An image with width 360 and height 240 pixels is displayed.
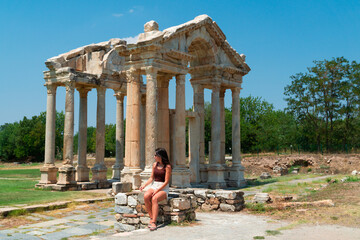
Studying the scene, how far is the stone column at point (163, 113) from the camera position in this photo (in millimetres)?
15750

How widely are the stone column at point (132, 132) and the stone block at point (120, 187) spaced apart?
0.27 meters

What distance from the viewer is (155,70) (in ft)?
47.4

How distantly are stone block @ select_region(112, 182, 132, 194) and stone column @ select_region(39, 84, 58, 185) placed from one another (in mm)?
5981

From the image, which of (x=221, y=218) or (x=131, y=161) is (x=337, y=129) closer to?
(x=131, y=161)

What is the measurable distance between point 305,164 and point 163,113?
67.7 ft

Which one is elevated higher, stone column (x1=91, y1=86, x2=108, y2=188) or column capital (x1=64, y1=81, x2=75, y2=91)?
column capital (x1=64, y1=81, x2=75, y2=91)

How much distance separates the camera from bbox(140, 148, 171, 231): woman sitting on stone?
791 centimetres

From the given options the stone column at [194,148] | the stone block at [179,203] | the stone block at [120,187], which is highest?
the stone column at [194,148]

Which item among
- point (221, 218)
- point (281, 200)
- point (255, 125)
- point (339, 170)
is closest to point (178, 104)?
point (281, 200)

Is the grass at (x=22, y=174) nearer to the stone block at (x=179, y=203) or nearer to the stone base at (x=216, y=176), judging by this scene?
the stone base at (x=216, y=176)

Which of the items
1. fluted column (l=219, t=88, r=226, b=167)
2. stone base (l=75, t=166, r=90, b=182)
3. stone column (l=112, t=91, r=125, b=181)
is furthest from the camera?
stone column (l=112, t=91, r=125, b=181)

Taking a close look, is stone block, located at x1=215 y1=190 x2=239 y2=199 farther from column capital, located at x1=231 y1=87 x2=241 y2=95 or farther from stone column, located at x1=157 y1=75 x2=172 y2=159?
column capital, located at x1=231 y1=87 x2=241 y2=95

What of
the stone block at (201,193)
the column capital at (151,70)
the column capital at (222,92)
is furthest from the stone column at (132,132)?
the column capital at (222,92)

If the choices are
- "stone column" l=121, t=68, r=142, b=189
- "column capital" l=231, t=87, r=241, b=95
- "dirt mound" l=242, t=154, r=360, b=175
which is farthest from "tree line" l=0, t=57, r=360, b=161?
"stone column" l=121, t=68, r=142, b=189
